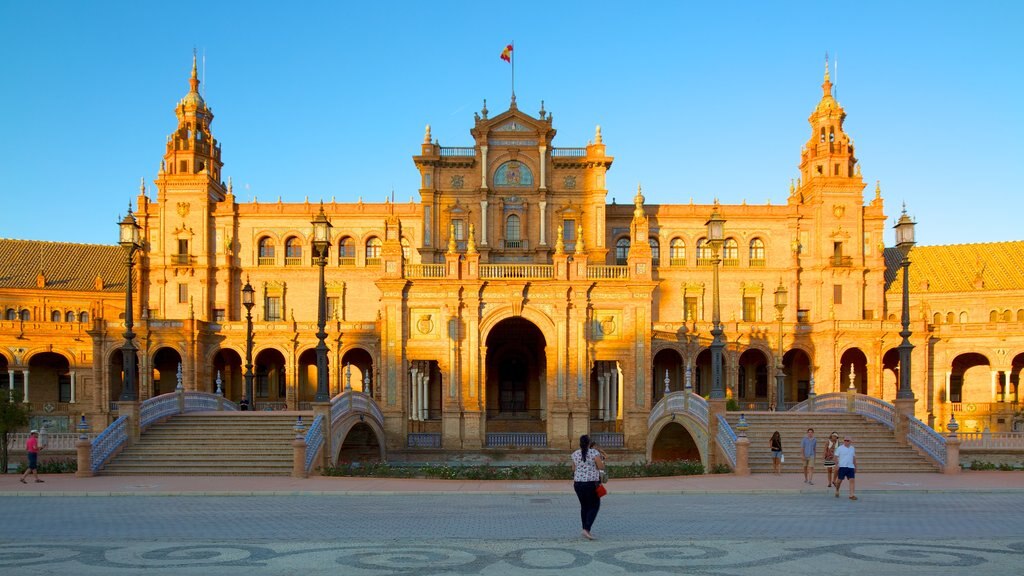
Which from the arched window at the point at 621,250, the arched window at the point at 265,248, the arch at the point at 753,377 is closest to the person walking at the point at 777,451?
the arch at the point at 753,377

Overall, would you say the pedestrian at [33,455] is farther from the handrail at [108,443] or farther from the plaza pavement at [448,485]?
the handrail at [108,443]

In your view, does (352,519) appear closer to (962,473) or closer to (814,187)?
(962,473)

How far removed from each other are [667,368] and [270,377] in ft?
91.2

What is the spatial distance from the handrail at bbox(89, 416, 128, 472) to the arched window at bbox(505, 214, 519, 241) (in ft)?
112

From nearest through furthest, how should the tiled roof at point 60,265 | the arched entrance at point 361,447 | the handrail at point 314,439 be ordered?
the handrail at point 314,439, the arched entrance at point 361,447, the tiled roof at point 60,265

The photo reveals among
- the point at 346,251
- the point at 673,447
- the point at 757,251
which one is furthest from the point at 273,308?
the point at 757,251

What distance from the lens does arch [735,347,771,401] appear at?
56.9 metres

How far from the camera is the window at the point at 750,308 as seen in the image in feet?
196

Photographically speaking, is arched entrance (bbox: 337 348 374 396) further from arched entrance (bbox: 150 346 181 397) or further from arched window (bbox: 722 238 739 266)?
arched window (bbox: 722 238 739 266)

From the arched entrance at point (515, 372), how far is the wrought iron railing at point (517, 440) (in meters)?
8.83

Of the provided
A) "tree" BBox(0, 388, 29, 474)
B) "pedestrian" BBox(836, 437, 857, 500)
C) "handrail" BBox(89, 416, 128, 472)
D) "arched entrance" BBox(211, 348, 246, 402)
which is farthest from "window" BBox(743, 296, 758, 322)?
"tree" BBox(0, 388, 29, 474)

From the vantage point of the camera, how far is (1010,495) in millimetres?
19984

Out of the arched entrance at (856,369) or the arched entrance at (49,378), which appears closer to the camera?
the arched entrance at (856,369)

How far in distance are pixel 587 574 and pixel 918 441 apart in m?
20.2
